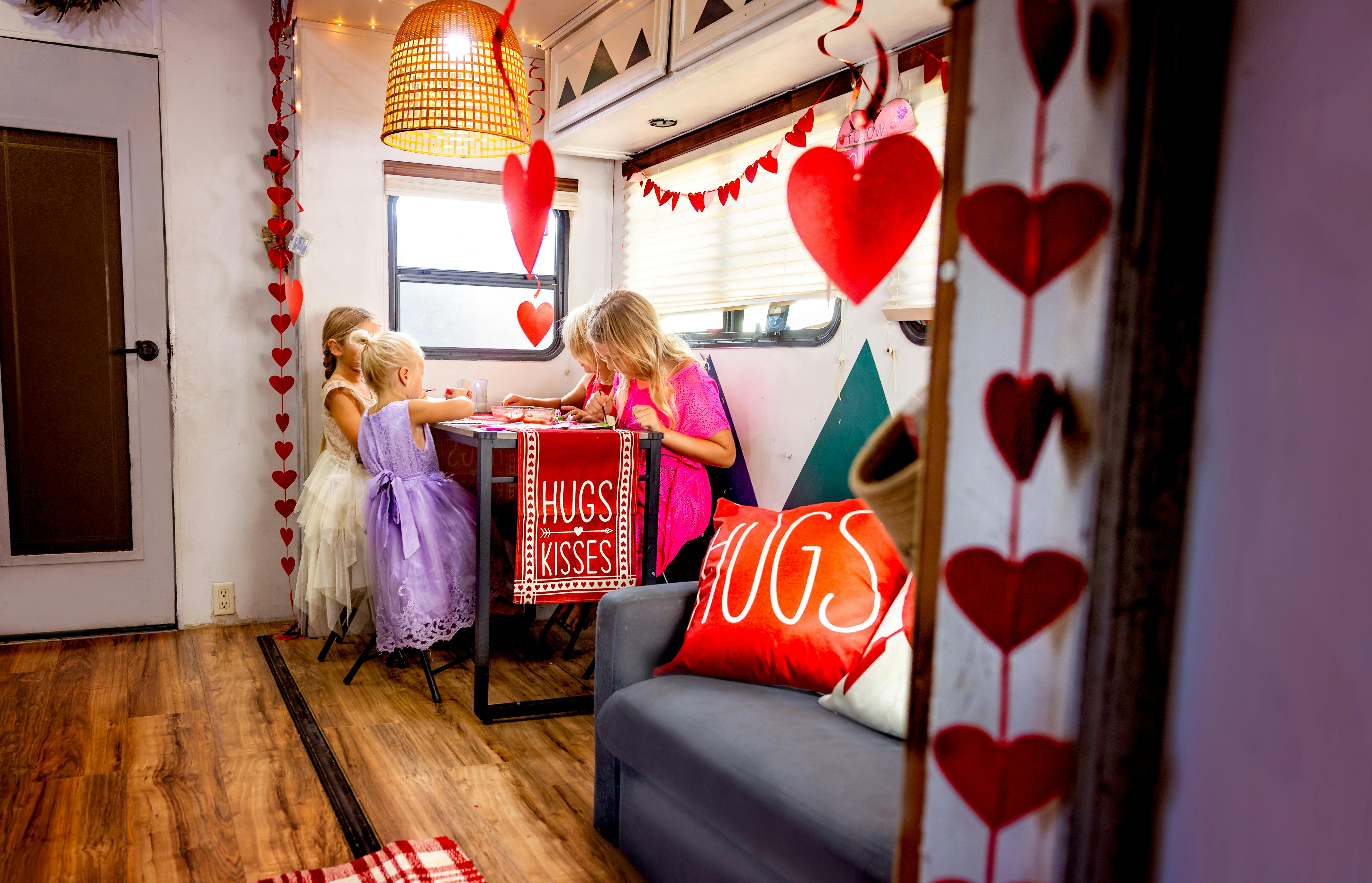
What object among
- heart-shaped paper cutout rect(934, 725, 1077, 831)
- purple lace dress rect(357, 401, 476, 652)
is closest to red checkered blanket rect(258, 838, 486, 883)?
purple lace dress rect(357, 401, 476, 652)

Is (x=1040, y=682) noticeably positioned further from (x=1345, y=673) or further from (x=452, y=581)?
(x=452, y=581)

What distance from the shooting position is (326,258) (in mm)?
3508

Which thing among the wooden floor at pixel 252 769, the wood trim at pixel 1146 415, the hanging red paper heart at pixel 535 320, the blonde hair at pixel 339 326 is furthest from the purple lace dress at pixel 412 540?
the wood trim at pixel 1146 415

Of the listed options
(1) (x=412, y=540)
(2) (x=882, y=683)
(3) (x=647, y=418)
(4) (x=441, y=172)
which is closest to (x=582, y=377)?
(4) (x=441, y=172)

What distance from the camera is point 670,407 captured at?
3006 mm

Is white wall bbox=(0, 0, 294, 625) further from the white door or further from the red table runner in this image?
the red table runner

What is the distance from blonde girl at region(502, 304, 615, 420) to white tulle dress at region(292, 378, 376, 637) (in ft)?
2.32

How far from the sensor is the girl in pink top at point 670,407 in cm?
297

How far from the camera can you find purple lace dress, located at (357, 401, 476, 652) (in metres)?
2.82

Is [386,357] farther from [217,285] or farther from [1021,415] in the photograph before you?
[1021,415]

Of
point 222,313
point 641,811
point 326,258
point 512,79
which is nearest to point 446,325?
point 326,258

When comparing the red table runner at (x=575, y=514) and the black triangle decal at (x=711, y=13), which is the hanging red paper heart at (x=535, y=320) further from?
the black triangle decal at (x=711, y=13)

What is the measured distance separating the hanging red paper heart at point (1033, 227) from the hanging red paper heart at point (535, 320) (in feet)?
10.1

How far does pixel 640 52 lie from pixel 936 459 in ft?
A: 8.73
